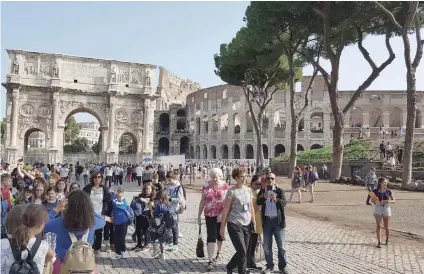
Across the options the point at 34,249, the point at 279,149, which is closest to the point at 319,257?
→ the point at 34,249

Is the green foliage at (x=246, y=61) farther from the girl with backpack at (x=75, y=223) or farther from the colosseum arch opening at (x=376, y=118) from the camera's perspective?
the girl with backpack at (x=75, y=223)

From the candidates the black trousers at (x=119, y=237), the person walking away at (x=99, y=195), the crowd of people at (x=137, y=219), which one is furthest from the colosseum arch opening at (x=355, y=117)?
the person walking away at (x=99, y=195)

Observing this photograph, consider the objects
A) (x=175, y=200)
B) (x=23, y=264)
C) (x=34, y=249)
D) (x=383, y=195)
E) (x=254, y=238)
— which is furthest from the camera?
(x=383, y=195)

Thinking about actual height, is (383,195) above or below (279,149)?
below

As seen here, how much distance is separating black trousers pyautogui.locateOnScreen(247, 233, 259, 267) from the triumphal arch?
99.3 feet

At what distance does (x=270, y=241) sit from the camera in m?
5.72

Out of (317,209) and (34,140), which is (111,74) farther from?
(34,140)

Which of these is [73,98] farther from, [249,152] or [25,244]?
[25,244]

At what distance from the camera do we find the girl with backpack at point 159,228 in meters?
6.55

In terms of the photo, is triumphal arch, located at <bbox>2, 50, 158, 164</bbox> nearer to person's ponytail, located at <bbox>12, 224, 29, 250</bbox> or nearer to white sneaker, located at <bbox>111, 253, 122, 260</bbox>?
white sneaker, located at <bbox>111, 253, 122, 260</bbox>

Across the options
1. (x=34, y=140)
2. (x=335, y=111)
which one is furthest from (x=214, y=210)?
(x=34, y=140)

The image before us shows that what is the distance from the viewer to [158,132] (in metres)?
61.0

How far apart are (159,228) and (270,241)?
1837 mm

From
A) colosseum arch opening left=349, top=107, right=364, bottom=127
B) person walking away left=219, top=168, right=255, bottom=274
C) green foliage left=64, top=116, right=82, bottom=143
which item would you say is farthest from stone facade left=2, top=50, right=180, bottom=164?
green foliage left=64, top=116, right=82, bottom=143
